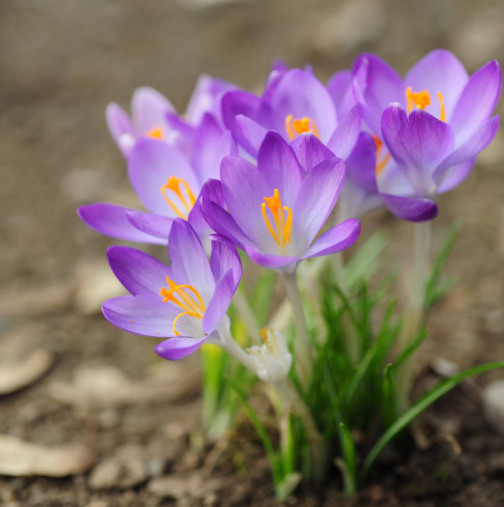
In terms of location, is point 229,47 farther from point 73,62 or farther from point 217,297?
point 217,297

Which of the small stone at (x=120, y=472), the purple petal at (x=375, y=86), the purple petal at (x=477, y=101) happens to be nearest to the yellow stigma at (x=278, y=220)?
the purple petal at (x=375, y=86)

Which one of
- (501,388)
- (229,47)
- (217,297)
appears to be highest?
(229,47)

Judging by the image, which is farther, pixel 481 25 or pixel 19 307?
pixel 481 25

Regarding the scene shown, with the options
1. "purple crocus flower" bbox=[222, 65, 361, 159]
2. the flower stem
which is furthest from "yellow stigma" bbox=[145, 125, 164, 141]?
the flower stem

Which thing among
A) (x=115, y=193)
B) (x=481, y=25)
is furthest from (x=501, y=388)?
(x=481, y=25)

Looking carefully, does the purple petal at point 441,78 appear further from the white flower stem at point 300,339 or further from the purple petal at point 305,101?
the white flower stem at point 300,339

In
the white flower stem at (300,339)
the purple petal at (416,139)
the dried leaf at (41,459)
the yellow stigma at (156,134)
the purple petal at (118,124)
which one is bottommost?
the dried leaf at (41,459)

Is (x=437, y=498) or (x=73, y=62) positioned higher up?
(x=73, y=62)
